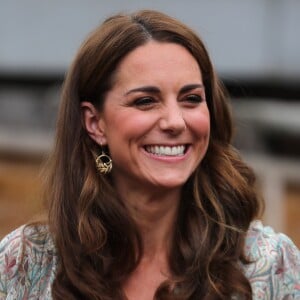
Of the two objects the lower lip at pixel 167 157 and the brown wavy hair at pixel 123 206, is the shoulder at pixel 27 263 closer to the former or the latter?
the brown wavy hair at pixel 123 206

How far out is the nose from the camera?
3396 millimetres

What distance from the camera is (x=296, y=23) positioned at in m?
10.0

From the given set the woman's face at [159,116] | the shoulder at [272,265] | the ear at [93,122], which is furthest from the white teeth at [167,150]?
the shoulder at [272,265]

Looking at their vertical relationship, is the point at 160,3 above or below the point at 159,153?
below

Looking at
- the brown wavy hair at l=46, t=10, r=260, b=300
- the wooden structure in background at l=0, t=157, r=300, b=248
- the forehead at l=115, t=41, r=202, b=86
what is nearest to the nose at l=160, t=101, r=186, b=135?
the forehead at l=115, t=41, r=202, b=86

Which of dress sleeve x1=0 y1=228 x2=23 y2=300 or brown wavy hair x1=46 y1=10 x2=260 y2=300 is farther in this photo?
dress sleeve x1=0 y1=228 x2=23 y2=300

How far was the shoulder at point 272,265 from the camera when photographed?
11.5 ft

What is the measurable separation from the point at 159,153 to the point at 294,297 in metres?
0.67

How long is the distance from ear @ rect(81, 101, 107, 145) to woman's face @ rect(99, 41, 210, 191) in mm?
95

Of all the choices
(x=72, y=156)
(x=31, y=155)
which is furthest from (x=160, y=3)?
(x=72, y=156)

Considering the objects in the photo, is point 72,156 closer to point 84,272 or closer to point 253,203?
point 84,272

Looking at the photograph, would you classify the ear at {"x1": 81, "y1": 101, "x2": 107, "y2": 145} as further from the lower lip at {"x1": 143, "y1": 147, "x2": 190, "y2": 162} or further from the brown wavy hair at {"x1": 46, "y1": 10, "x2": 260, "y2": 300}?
the lower lip at {"x1": 143, "y1": 147, "x2": 190, "y2": 162}

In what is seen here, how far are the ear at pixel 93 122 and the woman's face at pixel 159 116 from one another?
0.10m

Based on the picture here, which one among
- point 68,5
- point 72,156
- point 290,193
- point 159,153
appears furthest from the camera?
point 68,5
